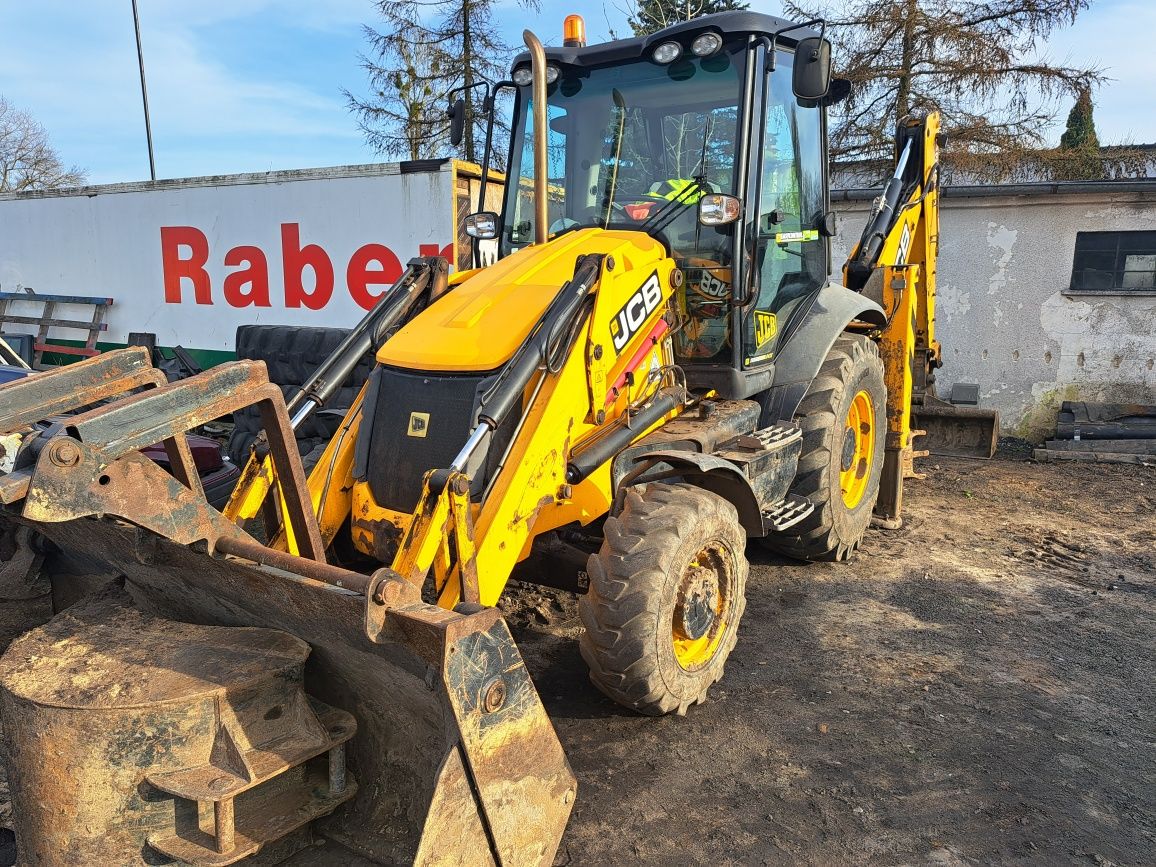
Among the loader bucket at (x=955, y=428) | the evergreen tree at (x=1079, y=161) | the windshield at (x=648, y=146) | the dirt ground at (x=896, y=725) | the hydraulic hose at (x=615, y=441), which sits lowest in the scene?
the dirt ground at (x=896, y=725)

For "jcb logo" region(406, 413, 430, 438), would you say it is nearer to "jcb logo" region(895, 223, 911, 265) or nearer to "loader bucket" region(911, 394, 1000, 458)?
"jcb logo" region(895, 223, 911, 265)

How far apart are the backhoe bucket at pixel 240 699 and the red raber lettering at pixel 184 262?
8.67 meters

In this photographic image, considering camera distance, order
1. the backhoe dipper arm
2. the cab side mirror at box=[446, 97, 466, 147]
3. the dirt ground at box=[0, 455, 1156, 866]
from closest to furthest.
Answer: the dirt ground at box=[0, 455, 1156, 866], the cab side mirror at box=[446, 97, 466, 147], the backhoe dipper arm

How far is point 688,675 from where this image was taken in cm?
361

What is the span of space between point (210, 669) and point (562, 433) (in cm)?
158

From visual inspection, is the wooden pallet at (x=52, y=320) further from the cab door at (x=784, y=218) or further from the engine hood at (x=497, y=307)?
the cab door at (x=784, y=218)

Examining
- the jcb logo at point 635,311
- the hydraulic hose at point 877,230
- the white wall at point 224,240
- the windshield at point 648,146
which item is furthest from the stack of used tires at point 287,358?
the hydraulic hose at point 877,230

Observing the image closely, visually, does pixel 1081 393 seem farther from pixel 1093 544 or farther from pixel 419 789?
pixel 419 789

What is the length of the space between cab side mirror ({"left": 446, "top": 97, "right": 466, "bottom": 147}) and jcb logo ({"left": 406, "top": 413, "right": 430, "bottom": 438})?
1.83 meters

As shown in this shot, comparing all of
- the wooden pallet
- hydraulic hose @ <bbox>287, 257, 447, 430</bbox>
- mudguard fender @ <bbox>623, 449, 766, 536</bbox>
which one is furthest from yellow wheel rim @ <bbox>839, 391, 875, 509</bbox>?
the wooden pallet

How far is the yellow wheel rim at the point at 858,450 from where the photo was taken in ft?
18.7

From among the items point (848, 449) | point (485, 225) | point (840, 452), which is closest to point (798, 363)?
point (840, 452)

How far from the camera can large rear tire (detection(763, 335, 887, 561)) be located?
492 cm

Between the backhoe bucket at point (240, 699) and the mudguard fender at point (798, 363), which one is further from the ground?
the mudguard fender at point (798, 363)
